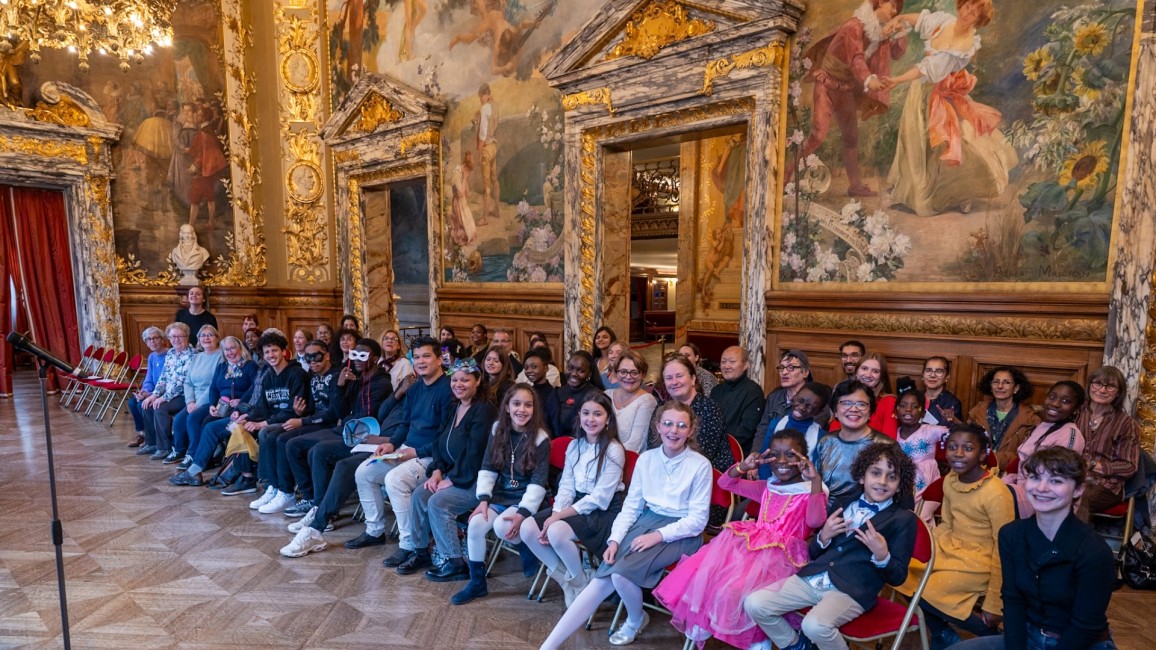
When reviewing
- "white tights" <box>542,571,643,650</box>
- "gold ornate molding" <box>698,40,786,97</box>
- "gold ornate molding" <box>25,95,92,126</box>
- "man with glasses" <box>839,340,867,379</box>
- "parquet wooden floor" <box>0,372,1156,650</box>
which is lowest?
"parquet wooden floor" <box>0,372,1156,650</box>

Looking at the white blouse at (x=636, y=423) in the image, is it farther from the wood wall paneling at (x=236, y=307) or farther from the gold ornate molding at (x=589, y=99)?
the wood wall paneling at (x=236, y=307)

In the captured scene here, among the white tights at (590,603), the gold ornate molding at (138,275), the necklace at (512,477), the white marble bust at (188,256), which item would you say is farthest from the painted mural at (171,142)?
the white tights at (590,603)

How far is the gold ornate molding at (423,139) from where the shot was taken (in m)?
9.02

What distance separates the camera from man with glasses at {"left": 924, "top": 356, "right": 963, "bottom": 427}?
175 inches

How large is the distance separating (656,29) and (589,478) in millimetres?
5002

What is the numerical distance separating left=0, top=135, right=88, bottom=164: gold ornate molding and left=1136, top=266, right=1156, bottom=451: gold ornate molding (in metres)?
14.1

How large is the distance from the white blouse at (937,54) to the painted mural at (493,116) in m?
3.73

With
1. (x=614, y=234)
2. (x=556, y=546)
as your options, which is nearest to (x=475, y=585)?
(x=556, y=546)

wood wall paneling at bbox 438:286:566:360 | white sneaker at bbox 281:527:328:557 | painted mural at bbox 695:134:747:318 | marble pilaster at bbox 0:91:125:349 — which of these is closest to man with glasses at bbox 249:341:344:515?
white sneaker at bbox 281:527:328:557

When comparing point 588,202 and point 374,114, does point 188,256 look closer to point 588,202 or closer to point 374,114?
point 374,114

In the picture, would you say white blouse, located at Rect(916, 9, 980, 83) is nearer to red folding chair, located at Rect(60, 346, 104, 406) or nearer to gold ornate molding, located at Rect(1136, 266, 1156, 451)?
gold ornate molding, located at Rect(1136, 266, 1156, 451)

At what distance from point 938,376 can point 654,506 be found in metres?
2.76

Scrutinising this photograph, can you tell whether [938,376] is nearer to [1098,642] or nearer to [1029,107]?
[1029,107]

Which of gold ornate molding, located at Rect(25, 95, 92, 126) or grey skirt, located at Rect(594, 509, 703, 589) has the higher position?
gold ornate molding, located at Rect(25, 95, 92, 126)
